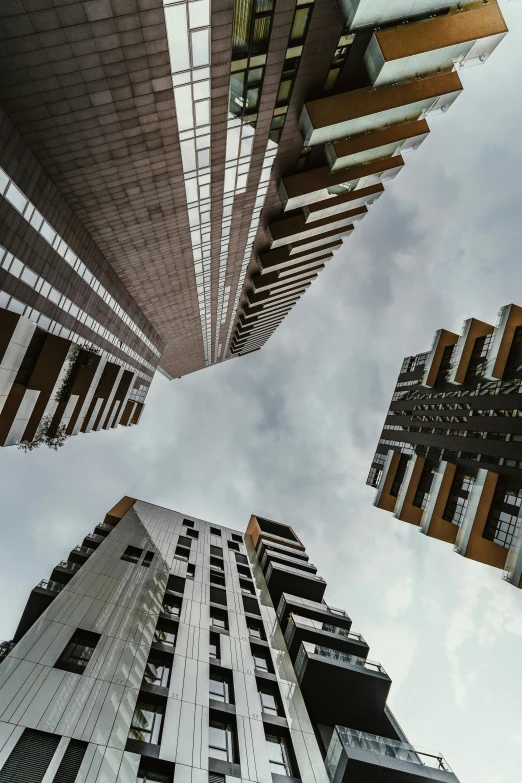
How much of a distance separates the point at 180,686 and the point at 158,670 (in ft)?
5.27

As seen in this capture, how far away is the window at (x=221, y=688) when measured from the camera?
908 inches

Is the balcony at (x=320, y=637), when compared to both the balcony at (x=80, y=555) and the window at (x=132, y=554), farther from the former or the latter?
the balcony at (x=80, y=555)

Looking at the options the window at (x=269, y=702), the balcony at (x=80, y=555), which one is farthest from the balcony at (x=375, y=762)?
the balcony at (x=80, y=555)

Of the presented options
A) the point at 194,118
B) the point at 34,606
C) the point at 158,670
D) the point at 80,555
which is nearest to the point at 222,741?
the point at 158,670

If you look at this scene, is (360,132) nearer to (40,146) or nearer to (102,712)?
(40,146)

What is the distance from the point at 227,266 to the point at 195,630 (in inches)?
1331

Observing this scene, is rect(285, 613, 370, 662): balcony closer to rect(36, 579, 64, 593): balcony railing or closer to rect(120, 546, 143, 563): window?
rect(120, 546, 143, 563): window

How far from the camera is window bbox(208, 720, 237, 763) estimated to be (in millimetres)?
19438

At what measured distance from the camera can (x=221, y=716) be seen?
21.4m

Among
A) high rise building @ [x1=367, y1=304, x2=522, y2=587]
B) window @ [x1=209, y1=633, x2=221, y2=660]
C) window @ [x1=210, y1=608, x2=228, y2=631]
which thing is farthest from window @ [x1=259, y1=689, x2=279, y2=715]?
high rise building @ [x1=367, y1=304, x2=522, y2=587]

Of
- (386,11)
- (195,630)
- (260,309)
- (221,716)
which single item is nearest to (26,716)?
(221,716)

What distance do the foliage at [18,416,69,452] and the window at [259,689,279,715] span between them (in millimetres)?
19481

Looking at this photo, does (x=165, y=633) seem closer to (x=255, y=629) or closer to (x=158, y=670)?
(x=158, y=670)

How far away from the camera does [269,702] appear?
Answer: 81.0 ft
